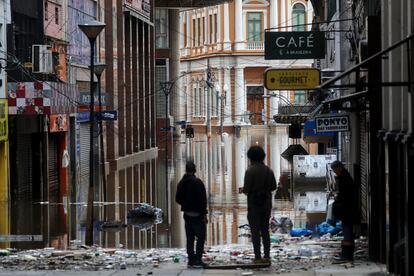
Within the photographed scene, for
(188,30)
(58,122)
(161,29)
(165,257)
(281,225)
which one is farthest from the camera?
(188,30)

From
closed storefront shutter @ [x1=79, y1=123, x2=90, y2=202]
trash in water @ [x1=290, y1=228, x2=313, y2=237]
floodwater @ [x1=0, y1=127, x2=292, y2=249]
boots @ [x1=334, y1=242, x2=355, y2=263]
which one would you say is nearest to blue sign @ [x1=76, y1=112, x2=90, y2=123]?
closed storefront shutter @ [x1=79, y1=123, x2=90, y2=202]

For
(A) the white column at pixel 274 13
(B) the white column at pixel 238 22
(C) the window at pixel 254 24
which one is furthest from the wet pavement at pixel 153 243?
(C) the window at pixel 254 24

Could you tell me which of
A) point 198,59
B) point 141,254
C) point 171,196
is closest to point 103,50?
point 171,196

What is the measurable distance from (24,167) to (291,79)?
2343 cm

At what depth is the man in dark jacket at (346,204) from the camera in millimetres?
17750

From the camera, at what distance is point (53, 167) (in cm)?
4822

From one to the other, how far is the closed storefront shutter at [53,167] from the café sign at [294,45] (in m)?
21.8

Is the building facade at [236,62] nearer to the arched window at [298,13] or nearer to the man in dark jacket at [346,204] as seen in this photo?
the arched window at [298,13]

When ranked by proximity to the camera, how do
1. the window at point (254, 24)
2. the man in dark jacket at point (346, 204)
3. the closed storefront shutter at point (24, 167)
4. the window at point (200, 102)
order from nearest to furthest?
the man in dark jacket at point (346, 204) < the closed storefront shutter at point (24, 167) < the window at point (200, 102) < the window at point (254, 24)

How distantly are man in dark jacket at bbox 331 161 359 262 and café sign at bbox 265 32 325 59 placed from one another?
7802mm

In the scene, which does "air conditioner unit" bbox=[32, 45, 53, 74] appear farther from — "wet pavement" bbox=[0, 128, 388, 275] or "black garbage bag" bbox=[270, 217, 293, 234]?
"black garbage bag" bbox=[270, 217, 293, 234]

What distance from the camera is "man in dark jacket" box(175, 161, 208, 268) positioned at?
17344 mm

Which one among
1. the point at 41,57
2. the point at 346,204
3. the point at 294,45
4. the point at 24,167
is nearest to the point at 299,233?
the point at 294,45

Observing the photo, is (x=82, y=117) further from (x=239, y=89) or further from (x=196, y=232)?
(x=239, y=89)
